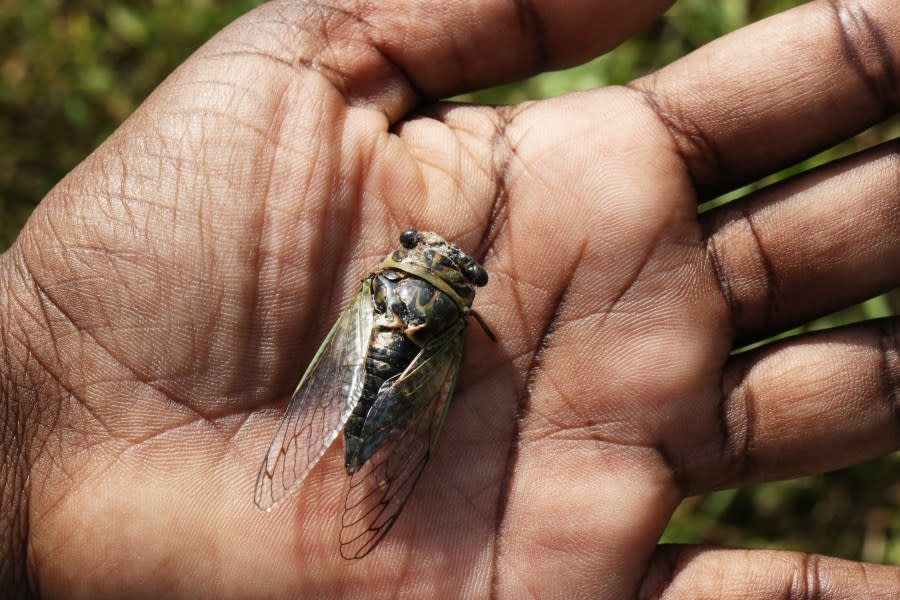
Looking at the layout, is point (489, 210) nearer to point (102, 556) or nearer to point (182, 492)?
point (182, 492)

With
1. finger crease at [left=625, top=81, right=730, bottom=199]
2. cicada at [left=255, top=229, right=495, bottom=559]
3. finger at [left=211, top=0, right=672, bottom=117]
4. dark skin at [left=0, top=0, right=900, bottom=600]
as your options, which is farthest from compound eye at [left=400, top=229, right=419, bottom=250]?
finger crease at [left=625, top=81, right=730, bottom=199]

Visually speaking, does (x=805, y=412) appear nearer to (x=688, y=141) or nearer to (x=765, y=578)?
(x=765, y=578)

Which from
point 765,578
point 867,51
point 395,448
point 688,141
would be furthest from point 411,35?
point 765,578

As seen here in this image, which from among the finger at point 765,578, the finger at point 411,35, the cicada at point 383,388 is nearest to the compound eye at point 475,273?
the cicada at point 383,388

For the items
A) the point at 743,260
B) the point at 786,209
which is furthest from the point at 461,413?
the point at 786,209

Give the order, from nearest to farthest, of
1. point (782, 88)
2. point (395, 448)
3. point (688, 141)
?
point (395, 448)
point (782, 88)
point (688, 141)

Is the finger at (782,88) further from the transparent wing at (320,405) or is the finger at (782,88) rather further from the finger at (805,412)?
the transparent wing at (320,405)

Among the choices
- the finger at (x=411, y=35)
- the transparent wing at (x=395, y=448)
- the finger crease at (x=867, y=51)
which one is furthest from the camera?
the finger at (x=411, y=35)
